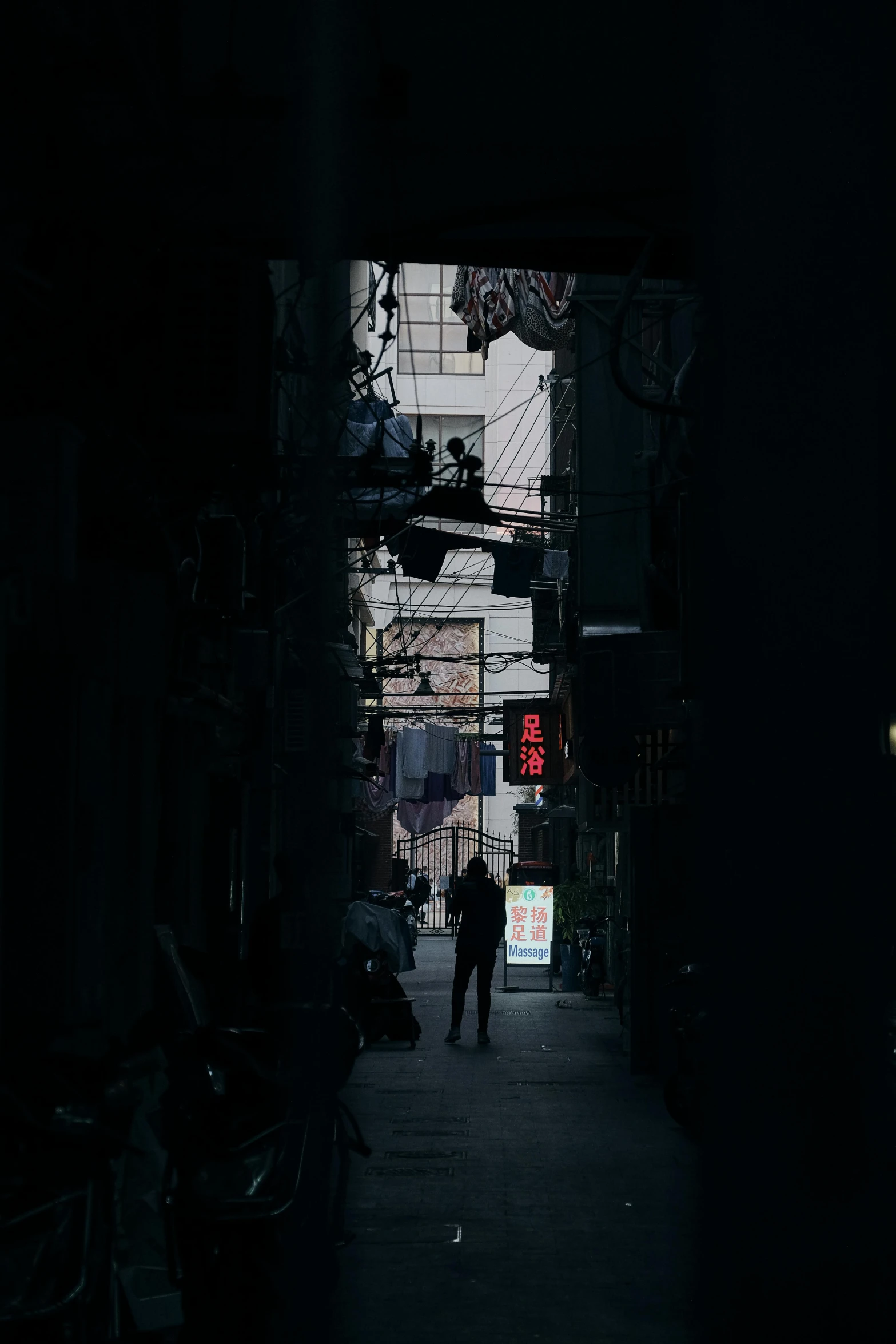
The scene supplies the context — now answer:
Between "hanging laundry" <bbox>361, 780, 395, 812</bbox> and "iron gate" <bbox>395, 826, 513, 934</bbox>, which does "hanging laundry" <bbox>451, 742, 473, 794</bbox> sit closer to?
"iron gate" <bbox>395, 826, 513, 934</bbox>

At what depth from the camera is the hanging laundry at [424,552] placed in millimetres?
Answer: 19266

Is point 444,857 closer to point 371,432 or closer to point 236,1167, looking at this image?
point 371,432

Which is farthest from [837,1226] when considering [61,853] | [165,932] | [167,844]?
[167,844]

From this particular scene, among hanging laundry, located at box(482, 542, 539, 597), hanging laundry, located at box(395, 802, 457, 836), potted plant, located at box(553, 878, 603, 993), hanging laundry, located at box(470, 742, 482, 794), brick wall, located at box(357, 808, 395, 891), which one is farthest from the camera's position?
brick wall, located at box(357, 808, 395, 891)

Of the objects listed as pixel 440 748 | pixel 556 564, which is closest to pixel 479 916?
pixel 556 564

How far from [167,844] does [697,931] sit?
10811mm

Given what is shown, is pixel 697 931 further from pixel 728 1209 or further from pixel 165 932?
pixel 165 932

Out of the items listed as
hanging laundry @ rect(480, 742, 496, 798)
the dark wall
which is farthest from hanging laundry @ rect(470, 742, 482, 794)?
the dark wall

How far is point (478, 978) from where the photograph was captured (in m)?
16.2

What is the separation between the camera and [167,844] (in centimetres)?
1294

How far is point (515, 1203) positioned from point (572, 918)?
48.5 ft

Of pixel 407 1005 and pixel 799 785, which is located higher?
pixel 799 785

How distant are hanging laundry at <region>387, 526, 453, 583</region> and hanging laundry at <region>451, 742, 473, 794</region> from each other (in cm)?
2121

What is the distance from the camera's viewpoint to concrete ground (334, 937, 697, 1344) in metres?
6.44
